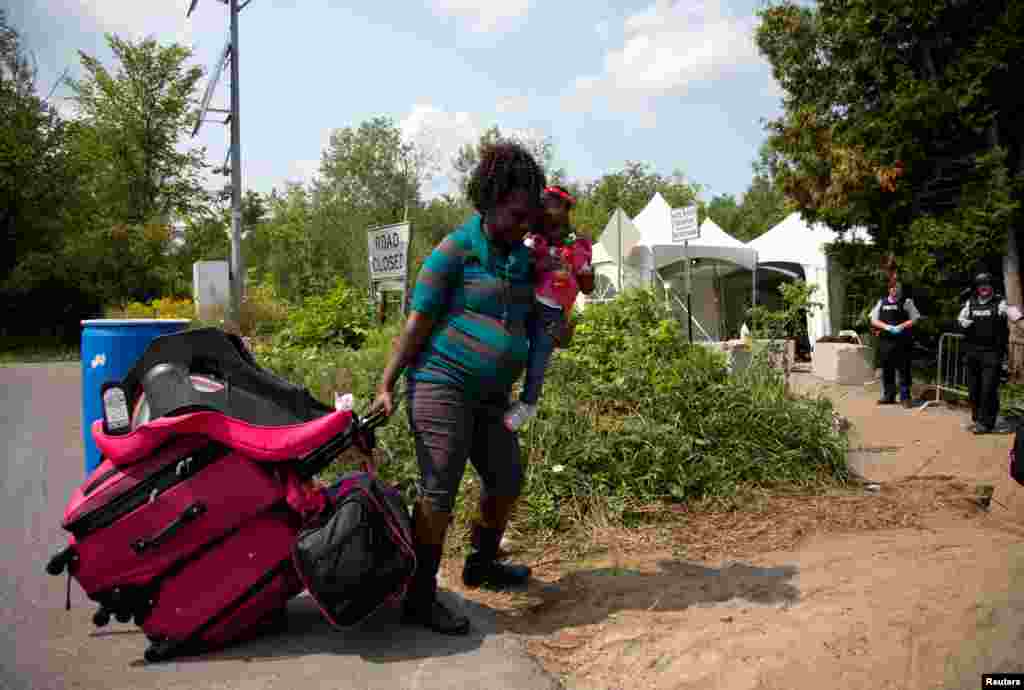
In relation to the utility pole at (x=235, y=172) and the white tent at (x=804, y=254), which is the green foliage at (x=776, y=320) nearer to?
the white tent at (x=804, y=254)

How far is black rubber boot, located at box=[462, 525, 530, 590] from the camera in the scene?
3.62 m

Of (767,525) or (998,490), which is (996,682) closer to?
(767,525)

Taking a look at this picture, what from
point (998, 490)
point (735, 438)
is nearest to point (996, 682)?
point (735, 438)

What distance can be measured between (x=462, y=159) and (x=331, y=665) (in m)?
35.7

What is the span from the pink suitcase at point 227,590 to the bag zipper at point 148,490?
29 centimetres

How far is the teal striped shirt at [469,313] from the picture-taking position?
10.1ft

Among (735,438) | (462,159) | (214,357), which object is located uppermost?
(462,159)

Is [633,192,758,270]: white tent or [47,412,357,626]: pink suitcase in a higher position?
[633,192,758,270]: white tent

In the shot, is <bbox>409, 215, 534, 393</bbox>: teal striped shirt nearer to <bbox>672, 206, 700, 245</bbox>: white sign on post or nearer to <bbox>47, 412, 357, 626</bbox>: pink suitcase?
<bbox>47, 412, 357, 626</bbox>: pink suitcase

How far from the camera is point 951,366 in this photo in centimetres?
1065

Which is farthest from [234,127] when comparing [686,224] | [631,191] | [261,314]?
[631,191]

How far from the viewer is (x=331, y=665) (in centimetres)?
285

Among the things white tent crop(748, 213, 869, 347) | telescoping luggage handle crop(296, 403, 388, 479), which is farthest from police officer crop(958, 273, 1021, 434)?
telescoping luggage handle crop(296, 403, 388, 479)

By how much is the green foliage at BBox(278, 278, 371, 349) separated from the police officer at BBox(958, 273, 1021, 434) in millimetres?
6775
